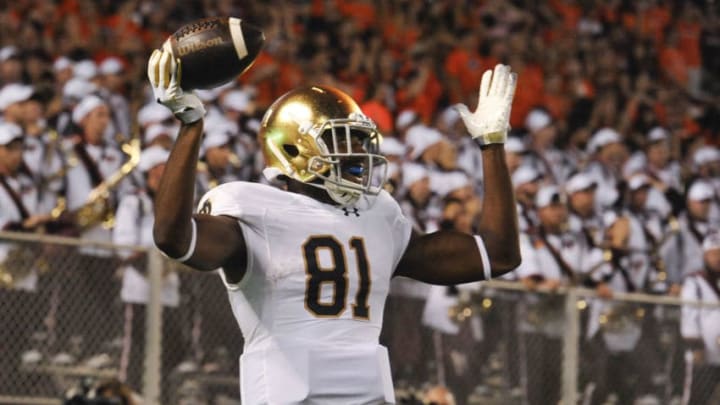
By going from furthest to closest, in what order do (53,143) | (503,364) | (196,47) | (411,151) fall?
1. (411,151)
2. (53,143)
3. (503,364)
4. (196,47)

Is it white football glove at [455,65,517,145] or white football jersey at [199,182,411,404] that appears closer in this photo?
white football jersey at [199,182,411,404]

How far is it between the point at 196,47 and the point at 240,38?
166mm

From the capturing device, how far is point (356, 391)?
4449mm

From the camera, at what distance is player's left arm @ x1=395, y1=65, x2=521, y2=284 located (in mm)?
4758

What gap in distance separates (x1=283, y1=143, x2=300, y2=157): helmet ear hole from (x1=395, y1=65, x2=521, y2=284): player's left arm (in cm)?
47

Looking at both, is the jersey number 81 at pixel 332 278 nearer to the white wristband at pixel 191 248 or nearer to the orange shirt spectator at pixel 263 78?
the white wristband at pixel 191 248

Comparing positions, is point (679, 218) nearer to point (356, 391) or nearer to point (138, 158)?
A: point (138, 158)

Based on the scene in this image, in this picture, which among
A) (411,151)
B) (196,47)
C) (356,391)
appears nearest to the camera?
(196,47)

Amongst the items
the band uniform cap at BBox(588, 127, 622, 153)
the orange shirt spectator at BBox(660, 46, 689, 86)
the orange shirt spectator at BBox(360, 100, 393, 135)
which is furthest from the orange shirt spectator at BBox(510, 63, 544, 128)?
the orange shirt spectator at BBox(660, 46, 689, 86)

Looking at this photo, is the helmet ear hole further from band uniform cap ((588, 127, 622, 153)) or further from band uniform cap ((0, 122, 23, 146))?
band uniform cap ((588, 127, 622, 153))

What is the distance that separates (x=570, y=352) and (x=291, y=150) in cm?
444

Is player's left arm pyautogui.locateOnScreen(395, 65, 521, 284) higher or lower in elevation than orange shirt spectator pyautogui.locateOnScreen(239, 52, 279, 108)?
lower

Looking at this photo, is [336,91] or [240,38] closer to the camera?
[240,38]

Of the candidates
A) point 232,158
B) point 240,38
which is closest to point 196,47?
point 240,38
